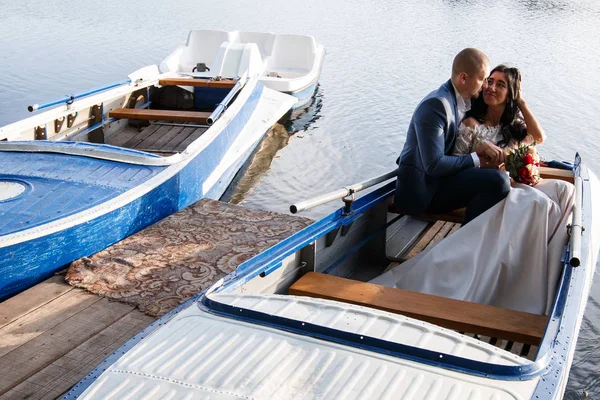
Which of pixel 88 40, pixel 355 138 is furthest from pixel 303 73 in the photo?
pixel 88 40

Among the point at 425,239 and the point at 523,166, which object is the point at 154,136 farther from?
the point at 523,166

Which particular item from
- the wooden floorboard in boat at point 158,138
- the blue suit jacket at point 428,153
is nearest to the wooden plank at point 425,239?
the blue suit jacket at point 428,153

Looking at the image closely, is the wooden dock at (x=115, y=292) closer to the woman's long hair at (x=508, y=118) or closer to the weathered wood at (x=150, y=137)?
the weathered wood at (x=150, y=137)

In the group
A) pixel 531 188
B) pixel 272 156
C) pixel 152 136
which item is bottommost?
pixel 272 156

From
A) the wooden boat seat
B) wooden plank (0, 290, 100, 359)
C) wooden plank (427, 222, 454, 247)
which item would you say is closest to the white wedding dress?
the wooden boat seat

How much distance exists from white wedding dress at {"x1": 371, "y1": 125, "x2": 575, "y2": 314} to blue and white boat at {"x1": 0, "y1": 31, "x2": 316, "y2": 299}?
2.23m

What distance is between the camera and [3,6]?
18.6 m

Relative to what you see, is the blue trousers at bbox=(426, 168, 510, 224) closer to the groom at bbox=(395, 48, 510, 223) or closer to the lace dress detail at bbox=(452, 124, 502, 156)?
the groom at bbox=(395, 48, 510, 223)

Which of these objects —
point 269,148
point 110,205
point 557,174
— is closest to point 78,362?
point 110,205

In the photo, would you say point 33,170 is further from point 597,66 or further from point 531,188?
point 597,66

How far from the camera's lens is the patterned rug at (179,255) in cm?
470

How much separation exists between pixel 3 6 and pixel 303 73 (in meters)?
11.0

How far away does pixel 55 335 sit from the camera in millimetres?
4129

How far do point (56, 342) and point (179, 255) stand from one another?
1.35 m
